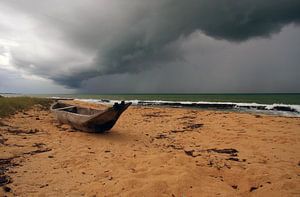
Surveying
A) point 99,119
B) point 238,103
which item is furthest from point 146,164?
point 238,103

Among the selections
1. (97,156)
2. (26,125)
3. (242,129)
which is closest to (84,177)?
(97,156)

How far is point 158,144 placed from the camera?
7.54m

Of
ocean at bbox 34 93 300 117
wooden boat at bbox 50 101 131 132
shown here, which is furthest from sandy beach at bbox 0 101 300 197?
ocean at bbox 34 93 300 117

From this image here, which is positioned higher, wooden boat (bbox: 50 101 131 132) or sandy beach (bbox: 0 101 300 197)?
wooden boat (bbox: 50 101 131 132)

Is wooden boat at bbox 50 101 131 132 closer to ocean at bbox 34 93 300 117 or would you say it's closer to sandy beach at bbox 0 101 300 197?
sandy beach at bbox 0 101 300 197

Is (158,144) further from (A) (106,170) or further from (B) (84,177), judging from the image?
(B) (84,177)

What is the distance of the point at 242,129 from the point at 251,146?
9.92 feet

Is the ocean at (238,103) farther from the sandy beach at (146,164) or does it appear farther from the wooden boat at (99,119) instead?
the wooden boat at (99,119)

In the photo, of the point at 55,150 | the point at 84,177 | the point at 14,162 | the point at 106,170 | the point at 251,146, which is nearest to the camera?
the point at 84,177

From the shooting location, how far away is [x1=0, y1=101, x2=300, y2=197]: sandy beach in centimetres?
388

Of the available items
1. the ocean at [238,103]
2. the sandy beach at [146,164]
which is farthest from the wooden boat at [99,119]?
the ocean at [238,103]

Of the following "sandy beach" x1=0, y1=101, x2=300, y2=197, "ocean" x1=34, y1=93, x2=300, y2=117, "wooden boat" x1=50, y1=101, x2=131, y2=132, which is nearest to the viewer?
"sandy beach" x1=0, y1=101, x2=300, y2=197

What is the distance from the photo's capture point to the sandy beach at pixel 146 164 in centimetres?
388

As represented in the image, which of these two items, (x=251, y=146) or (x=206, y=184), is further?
(x=251, y=146)
